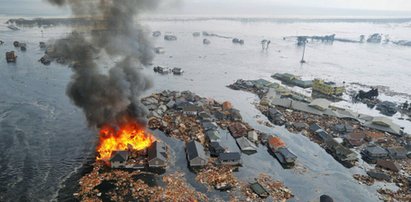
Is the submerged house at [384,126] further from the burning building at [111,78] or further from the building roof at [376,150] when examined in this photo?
the burning building at [111,78]

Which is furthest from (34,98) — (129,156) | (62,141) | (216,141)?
(216,141)

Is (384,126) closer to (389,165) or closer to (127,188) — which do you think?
(389,165)

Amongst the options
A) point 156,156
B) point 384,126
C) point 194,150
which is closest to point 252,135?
point 194,150

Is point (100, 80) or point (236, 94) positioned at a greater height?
point (100, 80)

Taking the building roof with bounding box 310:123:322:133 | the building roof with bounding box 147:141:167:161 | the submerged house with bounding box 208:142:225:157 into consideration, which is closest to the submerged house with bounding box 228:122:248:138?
the submerged house with bounding box 208:142:225:157

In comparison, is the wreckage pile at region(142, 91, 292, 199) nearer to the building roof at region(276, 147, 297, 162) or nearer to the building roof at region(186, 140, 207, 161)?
the building roof at region(186, 140, 207, 161)

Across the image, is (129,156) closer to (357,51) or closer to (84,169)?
(84,169)

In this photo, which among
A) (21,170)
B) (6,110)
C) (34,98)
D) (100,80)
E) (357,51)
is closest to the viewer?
(21,170)
